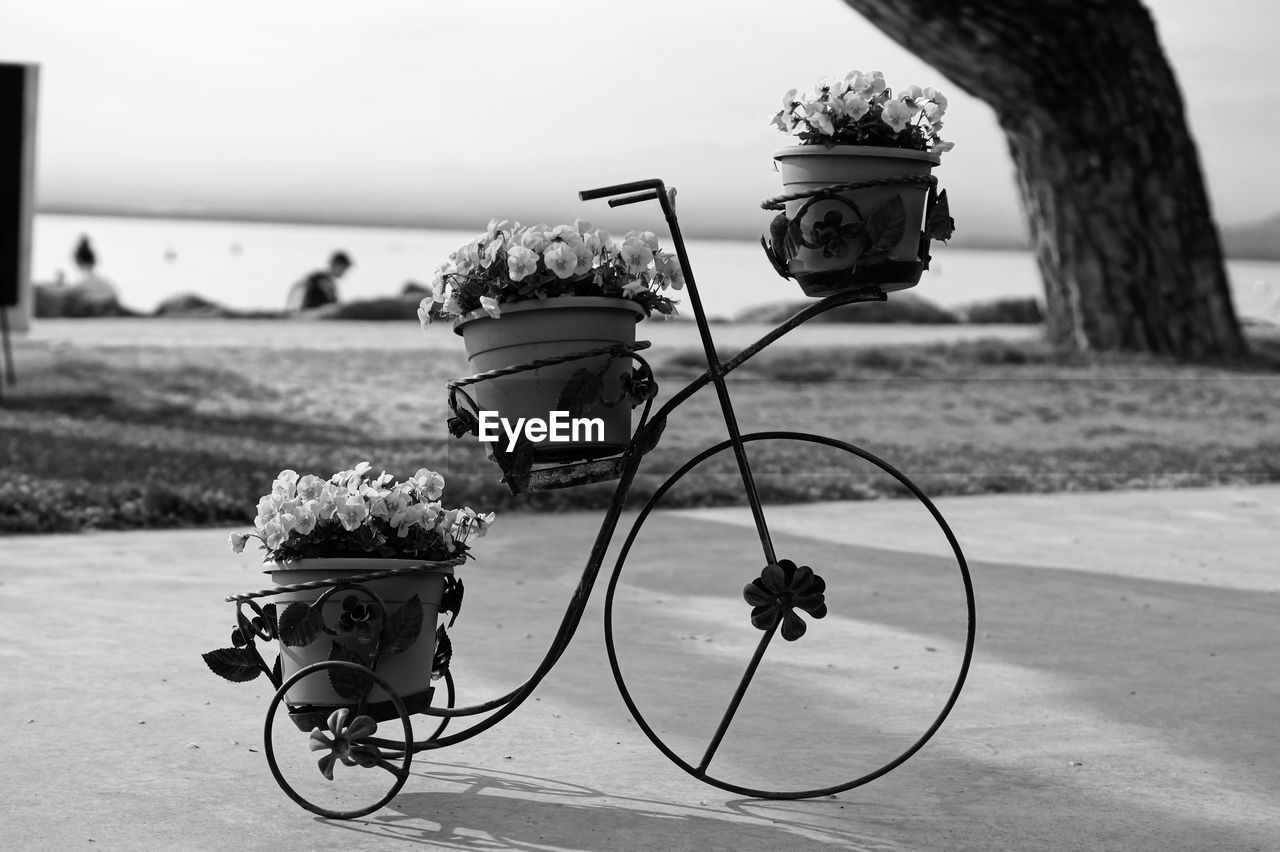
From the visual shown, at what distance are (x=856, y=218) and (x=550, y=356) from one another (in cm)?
76

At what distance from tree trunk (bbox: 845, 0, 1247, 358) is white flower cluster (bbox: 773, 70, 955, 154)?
31.6 ft

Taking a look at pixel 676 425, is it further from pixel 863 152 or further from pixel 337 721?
pixel 337 721

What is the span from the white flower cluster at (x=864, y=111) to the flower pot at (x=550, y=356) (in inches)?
23.4

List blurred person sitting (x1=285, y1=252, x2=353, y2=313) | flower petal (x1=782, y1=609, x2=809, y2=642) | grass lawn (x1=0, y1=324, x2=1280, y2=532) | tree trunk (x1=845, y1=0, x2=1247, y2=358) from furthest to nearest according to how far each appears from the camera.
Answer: blurred person sitting (x1=285, y1=252, x2=353, y2=313)
tree trunk (x1=845, y1=0, x2=1247, y2=358)
grass lawn (x1=0, y1=324, x2=1280, y2=532)
flower petal (x1=782, y1=609, x2=809, y2=642)

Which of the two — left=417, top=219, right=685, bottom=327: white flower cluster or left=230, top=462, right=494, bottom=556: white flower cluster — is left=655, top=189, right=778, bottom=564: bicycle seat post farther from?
left=230, top=462, right=494, bottom=556: white flower cluster

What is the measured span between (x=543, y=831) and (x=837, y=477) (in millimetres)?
6654

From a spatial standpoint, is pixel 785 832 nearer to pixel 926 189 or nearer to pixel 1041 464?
pixel 926 189

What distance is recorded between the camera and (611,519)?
12.3 feet

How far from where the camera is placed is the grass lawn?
880cm

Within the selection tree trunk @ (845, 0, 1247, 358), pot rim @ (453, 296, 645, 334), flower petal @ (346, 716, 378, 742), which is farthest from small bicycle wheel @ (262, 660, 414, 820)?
tree trunk @ (845, 0, 1247, 358)

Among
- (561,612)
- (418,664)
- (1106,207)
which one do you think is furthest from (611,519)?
(1106,207)

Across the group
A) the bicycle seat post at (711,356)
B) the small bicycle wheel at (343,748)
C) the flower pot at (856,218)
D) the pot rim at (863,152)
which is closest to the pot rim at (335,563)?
the small bicycle wheel at (343,748)

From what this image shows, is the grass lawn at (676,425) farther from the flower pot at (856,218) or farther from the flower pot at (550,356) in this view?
the flower pot at (856,218)

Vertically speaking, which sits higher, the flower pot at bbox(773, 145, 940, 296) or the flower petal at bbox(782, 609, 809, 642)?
the flower pot at bbox(773, 145, 940, 296)
